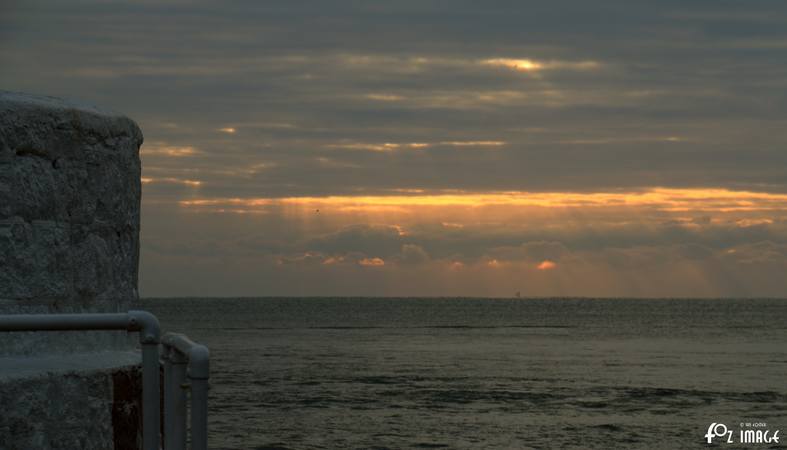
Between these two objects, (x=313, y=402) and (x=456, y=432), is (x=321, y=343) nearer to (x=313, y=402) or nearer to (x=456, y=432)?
(x=313, y=402)

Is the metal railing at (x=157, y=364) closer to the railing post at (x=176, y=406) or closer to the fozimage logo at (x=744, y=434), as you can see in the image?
the railing post at (x=176, y=406)

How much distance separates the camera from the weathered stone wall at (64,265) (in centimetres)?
358

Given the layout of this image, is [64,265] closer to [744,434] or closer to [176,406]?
[176,406]

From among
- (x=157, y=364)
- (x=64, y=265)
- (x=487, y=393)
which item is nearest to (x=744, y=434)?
(x=487, y=393)

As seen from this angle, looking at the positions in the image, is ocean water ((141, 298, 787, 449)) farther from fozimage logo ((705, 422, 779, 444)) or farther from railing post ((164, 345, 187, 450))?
railing post ((164, 345, 187, 450))

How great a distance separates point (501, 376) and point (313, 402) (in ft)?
41.7

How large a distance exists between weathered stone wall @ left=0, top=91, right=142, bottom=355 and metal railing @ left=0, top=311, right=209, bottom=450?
0.65m

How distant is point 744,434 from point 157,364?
26.2 m

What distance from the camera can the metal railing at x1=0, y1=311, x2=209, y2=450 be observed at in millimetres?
2766

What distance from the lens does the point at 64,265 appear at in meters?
3.76

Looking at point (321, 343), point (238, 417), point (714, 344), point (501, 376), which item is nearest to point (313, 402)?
point (238, 417)

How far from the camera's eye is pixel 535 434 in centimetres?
2625

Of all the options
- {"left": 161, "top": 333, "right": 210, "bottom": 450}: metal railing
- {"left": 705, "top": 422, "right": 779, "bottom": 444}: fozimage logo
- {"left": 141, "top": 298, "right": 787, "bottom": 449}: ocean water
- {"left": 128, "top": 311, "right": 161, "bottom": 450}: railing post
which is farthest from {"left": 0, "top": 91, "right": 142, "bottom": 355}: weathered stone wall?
{"left": 705, "top": 422, "right": 779, "bottom": 444}: fozimage logo

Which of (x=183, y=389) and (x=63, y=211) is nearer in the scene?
(x=183, y=389)
